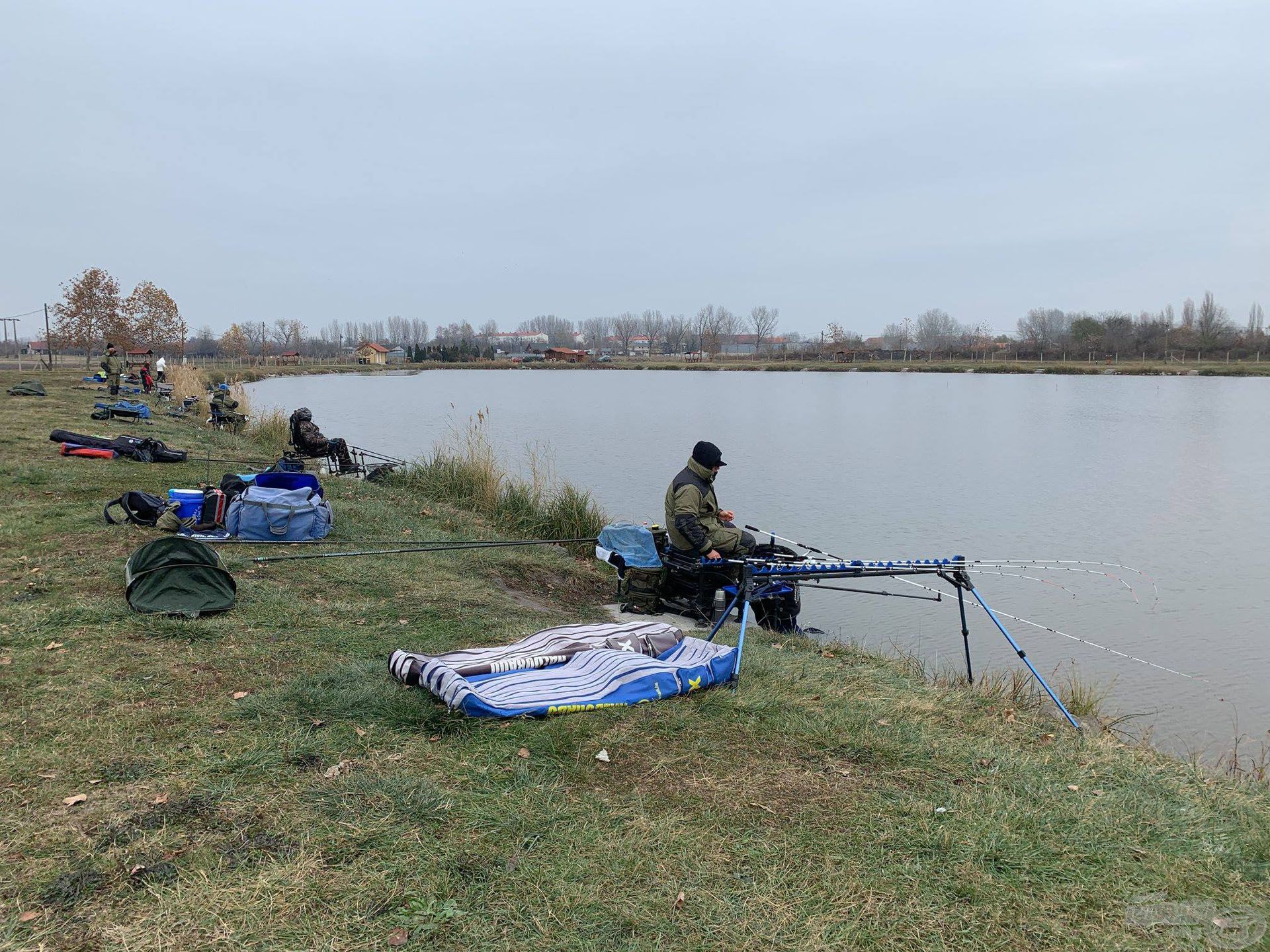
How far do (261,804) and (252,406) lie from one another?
68.1 ft

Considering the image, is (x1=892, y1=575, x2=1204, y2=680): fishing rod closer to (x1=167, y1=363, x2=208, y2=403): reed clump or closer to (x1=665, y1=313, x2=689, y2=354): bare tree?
(x1=167, y1=363, x2=208, y2=403): reed clump

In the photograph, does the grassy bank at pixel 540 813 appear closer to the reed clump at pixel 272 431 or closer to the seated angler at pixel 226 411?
the reed clump at pixel 272 431

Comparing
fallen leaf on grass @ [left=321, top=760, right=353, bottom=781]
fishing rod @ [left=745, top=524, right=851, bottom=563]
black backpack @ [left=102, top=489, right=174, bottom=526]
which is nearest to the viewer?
fallen leaf on grass @ [left=321, top=760, right=353, bottom=781]

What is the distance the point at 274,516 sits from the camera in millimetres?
7574

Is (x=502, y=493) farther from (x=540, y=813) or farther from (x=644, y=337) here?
(x=644, y=337)

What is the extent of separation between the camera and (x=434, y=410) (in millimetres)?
32156

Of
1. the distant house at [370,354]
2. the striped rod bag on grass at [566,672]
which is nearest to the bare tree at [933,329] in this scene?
the distant house at [370,354]

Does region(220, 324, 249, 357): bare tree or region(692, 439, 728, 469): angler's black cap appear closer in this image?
region(692, 439, 728, 469): angler's black cap

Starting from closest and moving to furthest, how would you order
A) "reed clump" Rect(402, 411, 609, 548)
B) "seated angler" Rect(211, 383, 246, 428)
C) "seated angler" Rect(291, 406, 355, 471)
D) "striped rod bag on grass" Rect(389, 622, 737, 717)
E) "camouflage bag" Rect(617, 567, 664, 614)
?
"striped rod bag on grass" Rect(389, 622, 737, 717) < "camouflage bag" Rect(617, 567, 664, 614) < "reed clump" Rect(402, 411, 609, 548) < "seated angler" Rect(291, 406, 355, 471) < "seated angler" Rect(211, 383, 246, 428)

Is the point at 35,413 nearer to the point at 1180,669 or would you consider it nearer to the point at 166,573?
the point at 166,573

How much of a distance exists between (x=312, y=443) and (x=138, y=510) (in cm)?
602

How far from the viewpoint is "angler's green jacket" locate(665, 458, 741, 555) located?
6.95 meters
